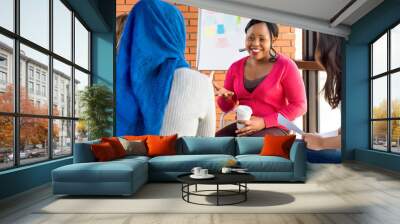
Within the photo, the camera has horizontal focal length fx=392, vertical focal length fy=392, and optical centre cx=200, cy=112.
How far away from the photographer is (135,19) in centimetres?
762

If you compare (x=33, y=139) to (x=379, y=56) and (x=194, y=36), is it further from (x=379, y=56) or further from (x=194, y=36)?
(x=379, y=56)

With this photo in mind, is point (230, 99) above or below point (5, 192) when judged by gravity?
above

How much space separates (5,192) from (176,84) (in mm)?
3674

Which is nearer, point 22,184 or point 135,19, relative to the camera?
point 22,184

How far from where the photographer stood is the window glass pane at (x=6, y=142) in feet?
14.7

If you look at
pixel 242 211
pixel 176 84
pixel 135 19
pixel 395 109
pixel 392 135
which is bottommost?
pixel 242 211

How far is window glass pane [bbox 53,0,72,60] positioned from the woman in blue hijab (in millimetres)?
1276

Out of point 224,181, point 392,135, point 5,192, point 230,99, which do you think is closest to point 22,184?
point 5,192

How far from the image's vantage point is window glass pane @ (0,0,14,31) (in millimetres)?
4488

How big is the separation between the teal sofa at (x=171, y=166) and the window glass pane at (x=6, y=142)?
0.61m

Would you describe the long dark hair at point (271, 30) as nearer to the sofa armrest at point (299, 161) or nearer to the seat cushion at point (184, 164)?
the sofa armrest at point (299, 161)

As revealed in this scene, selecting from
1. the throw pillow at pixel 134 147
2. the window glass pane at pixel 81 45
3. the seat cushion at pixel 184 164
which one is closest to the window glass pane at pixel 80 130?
the window glass pane at pixel 81 45

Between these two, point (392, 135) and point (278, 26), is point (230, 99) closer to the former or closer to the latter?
point (278, 26)

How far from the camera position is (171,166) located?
18.3 feet
